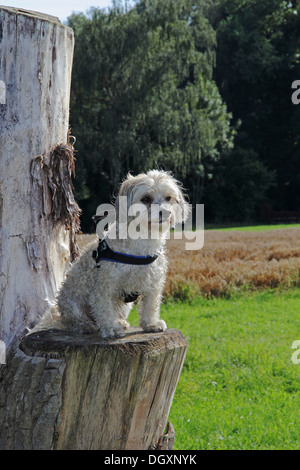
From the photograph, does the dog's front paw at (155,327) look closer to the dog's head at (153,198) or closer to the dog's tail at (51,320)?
the dog's tail at (51,320)

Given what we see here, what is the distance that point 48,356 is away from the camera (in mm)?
3629

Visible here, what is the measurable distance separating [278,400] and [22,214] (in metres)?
4.19

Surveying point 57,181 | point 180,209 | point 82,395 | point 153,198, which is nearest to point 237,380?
point 180,209

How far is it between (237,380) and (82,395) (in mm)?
4128

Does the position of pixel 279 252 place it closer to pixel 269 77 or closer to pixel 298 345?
pixel 298 345

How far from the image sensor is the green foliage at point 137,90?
35.6m

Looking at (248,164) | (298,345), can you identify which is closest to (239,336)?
(298,345)

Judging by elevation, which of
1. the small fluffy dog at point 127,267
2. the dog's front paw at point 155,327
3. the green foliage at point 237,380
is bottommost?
the green foliage at point 237,380

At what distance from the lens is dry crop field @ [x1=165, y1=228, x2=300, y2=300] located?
1241 centimetres

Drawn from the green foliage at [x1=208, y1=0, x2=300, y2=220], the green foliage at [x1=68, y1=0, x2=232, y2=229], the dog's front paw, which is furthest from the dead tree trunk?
the green foliage at [x1=208, y1=0, x2=300, y2=220]

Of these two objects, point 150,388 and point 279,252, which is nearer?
point 150,388

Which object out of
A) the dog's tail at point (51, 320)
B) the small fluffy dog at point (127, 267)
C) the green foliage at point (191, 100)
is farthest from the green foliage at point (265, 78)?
the dog's tail at point (51, 320)

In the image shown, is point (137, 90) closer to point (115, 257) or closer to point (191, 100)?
point (191, 100)

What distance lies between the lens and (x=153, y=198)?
4.11 m
